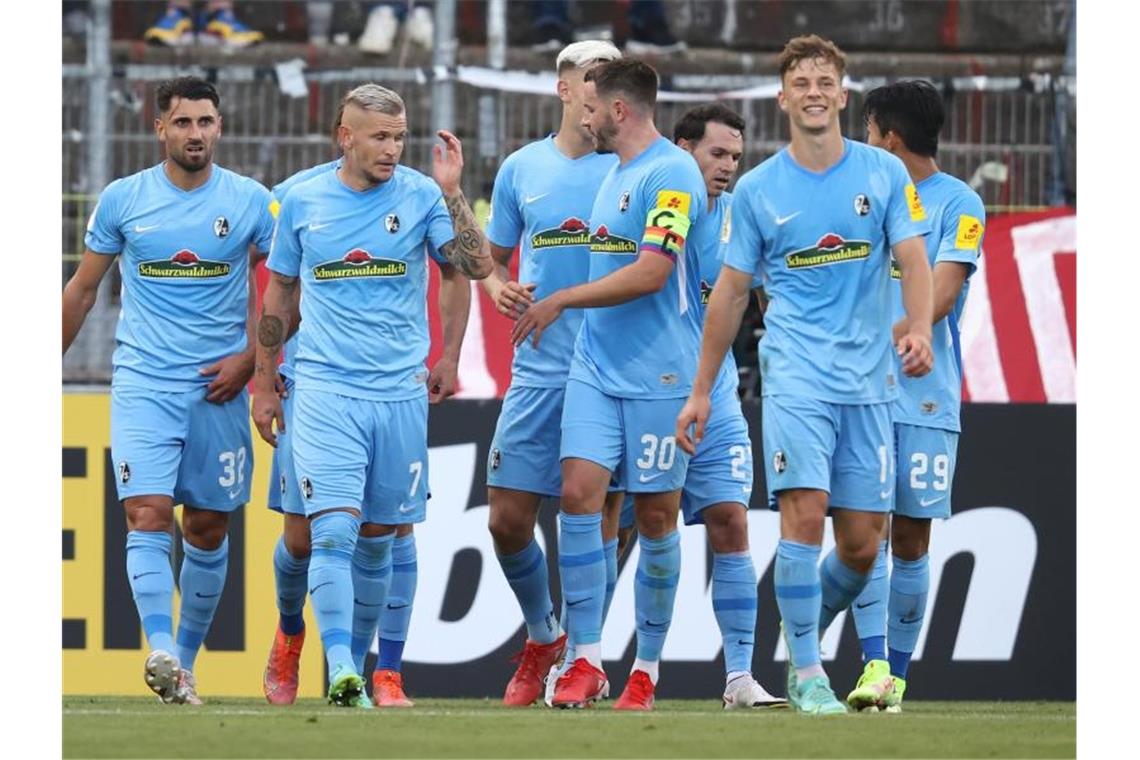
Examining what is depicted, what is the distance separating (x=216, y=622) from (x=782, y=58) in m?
5.42

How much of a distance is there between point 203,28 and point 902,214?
26.1 ft

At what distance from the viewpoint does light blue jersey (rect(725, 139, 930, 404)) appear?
27.7 feet

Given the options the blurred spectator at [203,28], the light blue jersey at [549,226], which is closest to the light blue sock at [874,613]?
the light blue jersey at [549,226]

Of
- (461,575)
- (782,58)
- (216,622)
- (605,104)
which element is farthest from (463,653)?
(782,58)

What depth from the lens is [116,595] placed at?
1256 centimetres

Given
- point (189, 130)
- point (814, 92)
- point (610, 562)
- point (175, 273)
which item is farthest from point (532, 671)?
point (814, 92)

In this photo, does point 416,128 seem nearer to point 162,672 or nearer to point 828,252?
point 162,672

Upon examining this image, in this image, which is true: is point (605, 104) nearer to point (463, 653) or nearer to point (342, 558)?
point (342, 558)

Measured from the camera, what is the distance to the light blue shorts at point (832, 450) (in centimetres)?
840

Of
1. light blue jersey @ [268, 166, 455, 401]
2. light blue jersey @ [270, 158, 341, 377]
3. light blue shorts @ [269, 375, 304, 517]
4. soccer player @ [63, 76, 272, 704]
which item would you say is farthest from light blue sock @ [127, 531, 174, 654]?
light blue jersey @ [268, 166, 455, 401]

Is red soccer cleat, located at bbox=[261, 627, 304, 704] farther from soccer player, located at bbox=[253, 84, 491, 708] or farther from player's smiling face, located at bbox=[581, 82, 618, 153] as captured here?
player's smiling face, located at bbox=[581, 82, 618, 153]

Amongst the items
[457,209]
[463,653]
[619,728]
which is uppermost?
[457,209]

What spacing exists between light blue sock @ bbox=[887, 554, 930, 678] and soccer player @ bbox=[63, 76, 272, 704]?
107 inches

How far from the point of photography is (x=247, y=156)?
14.8 meters
